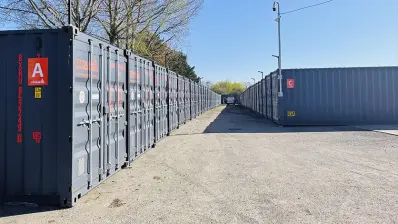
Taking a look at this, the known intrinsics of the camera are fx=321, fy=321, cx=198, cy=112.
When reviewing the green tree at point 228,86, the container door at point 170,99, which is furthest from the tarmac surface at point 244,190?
the green tree at point 228,86

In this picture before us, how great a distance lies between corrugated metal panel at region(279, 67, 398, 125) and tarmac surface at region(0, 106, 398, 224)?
338 inches

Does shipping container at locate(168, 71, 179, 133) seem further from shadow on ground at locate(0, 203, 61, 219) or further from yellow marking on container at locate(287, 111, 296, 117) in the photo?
shadow on ground at locate(0, 203, 61, 219)

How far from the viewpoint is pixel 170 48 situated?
2955cm

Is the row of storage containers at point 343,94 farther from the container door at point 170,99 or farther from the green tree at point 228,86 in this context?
the green tree at point 228,86

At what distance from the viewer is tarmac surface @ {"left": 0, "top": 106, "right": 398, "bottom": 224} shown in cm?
438

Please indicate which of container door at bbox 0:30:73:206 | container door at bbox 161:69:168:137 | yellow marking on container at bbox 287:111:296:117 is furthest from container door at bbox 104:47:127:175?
yellow marking on container at bbox 287:111:296:117

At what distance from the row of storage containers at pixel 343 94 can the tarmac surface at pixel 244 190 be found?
8.57m

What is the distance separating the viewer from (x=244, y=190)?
5625 mm

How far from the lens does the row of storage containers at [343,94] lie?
17.9 metres

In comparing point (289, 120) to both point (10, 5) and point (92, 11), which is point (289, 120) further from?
point (10, 5)

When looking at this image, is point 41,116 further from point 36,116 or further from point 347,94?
point 347,94

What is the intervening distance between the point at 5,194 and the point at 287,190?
14.9 feet

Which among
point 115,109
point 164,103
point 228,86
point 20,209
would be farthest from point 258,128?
point 228,86

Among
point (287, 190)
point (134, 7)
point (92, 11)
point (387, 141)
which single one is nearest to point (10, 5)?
point (92, 11)
